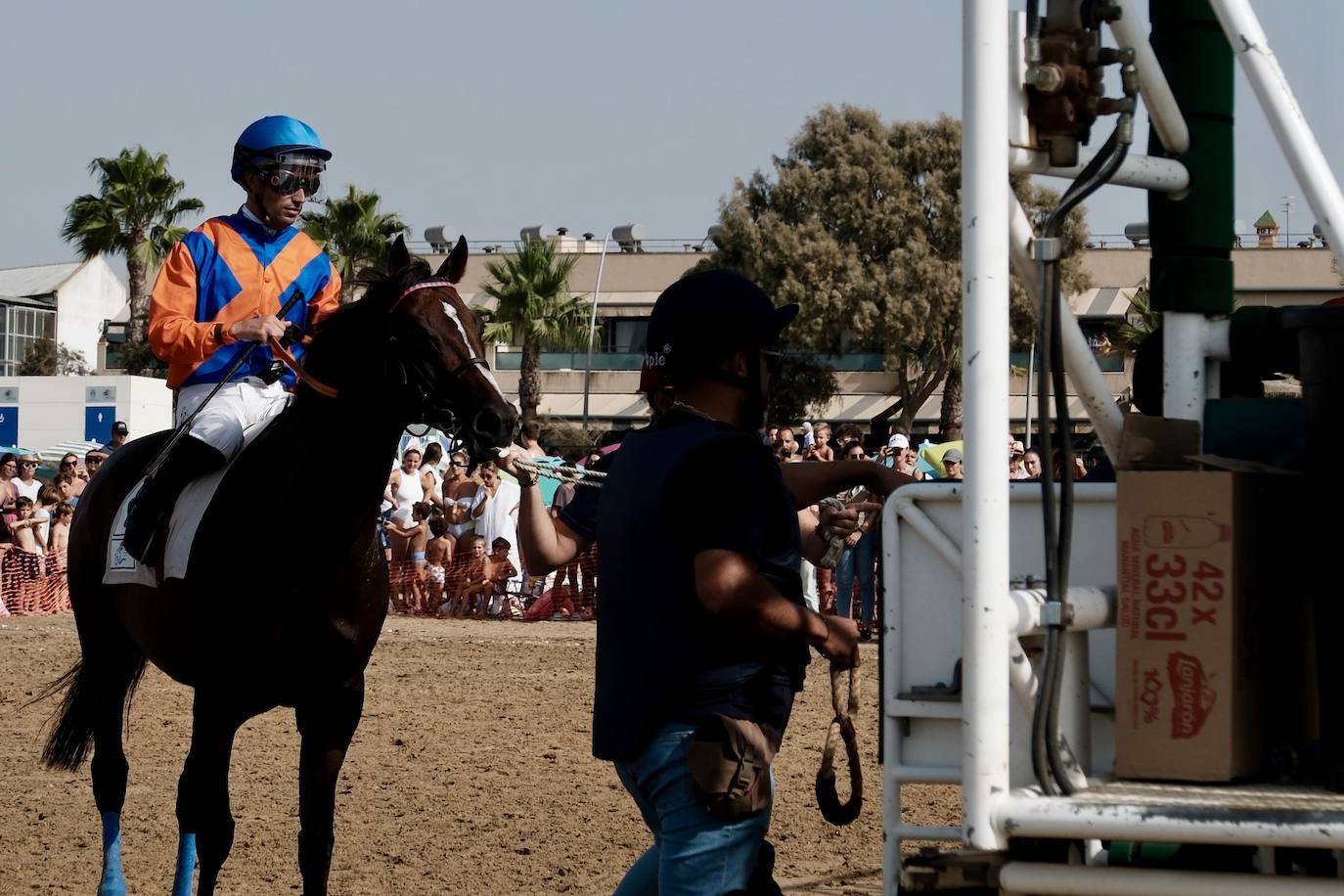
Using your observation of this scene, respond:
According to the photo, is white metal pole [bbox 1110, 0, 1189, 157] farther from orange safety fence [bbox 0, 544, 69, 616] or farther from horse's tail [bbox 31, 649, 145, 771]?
orange safety fence [bbox 0, 544, 69, 616]

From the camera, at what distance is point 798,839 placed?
6617 mm

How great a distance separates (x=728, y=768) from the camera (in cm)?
302

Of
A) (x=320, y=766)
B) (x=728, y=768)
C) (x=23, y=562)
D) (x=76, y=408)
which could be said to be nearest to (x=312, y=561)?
(x=320, y=766)

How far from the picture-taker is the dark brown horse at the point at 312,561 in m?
5.44

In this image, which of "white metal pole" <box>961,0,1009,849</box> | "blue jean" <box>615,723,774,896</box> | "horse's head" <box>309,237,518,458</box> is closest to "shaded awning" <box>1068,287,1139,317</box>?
"horse's head" <box>309,237,518,458</box>

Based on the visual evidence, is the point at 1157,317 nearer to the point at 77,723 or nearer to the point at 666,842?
the point at 666,842

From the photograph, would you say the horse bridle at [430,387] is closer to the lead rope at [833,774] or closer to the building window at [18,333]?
the lead rope at [833,774]

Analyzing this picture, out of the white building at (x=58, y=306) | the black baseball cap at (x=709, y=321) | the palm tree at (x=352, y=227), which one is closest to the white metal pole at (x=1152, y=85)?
the black baseball cap at (x=709, y=321)

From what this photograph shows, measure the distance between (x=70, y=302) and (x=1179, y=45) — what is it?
2779 inches

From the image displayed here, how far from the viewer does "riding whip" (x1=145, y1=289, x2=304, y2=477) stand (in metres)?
5.91

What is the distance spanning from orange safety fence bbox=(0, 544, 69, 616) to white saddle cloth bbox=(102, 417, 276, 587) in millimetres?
11312

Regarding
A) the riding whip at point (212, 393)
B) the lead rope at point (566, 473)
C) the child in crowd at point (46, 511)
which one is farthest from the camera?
the child in crowd at point (46, 511)

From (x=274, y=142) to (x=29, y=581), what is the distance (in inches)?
480

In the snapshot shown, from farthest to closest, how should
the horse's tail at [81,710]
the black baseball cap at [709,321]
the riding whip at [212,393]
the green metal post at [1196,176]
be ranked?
1. the horse's tail at [81,710]
2. the riding whip at [212,393]
3. the black baseball cap at [709,321]
4. the green metal post at [1196,176]
